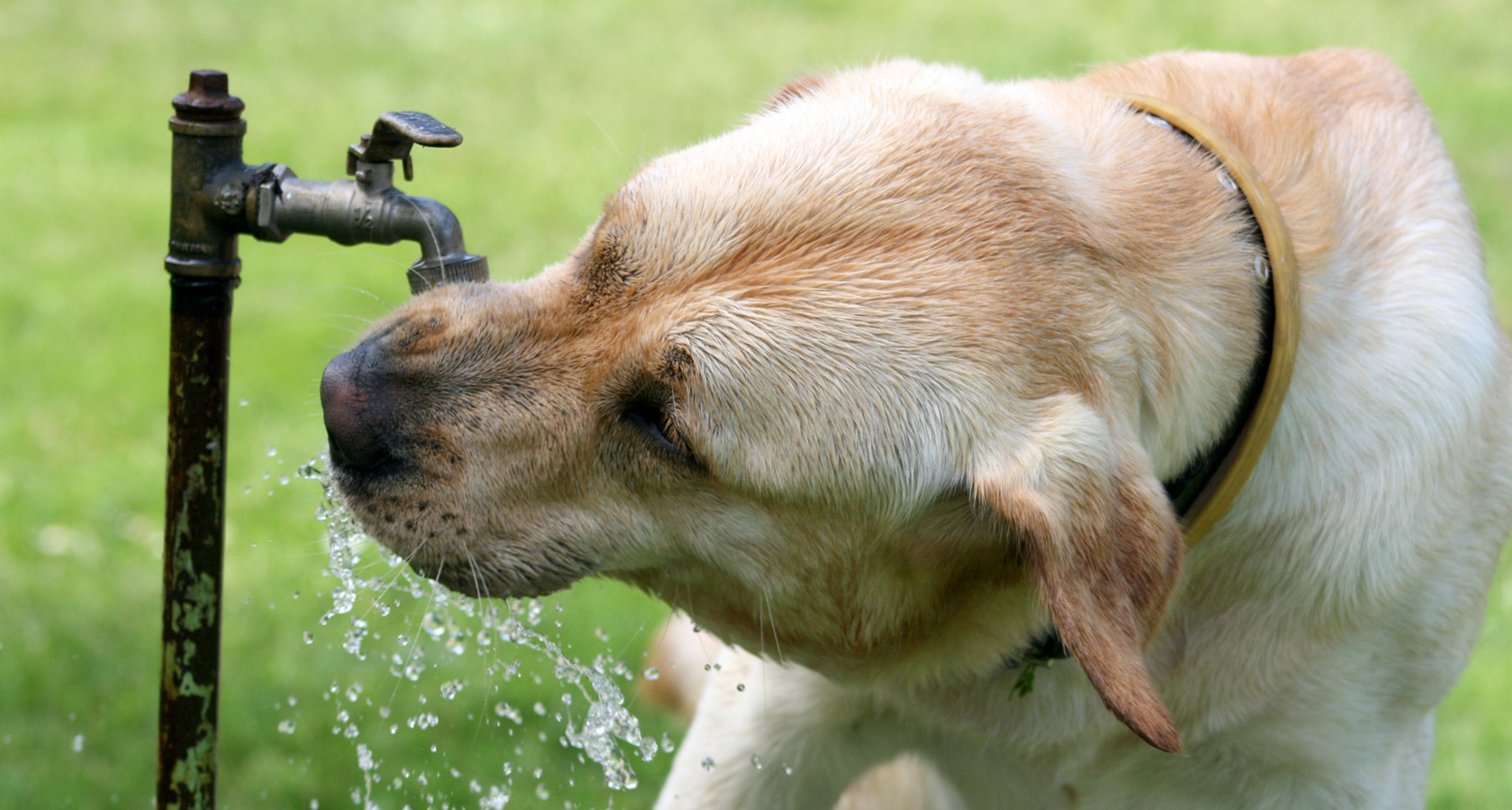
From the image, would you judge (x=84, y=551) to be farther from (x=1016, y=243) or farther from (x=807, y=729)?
(x=1016, y=243)

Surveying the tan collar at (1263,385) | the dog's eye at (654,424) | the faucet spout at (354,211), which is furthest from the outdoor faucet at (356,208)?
the tan collar at (1263,385)

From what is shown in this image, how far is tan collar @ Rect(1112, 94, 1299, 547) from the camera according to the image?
2762 mm

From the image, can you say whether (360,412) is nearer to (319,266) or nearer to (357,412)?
(357,412)

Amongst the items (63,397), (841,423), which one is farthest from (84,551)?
(841,423)

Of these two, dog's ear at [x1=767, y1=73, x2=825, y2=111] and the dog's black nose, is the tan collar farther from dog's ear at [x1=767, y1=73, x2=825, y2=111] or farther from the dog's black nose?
the dog's black nose

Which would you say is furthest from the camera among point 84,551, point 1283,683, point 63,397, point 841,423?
point 63,397

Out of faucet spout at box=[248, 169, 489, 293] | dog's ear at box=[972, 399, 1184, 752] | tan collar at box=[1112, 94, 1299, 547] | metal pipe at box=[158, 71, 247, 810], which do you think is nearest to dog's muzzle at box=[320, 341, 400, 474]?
faucet spout at box=[248, 169, 489, 293]

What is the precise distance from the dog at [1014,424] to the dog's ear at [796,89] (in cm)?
2

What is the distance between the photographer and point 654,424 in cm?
266

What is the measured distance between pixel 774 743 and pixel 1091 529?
1.24 meters

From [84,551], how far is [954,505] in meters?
4.28

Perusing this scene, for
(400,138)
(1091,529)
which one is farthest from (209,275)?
(1091,529)

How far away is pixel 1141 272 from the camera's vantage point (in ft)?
8.96

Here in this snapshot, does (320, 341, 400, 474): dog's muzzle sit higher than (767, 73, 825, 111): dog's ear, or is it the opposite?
(767, 73, 825, 111): dog's ear
